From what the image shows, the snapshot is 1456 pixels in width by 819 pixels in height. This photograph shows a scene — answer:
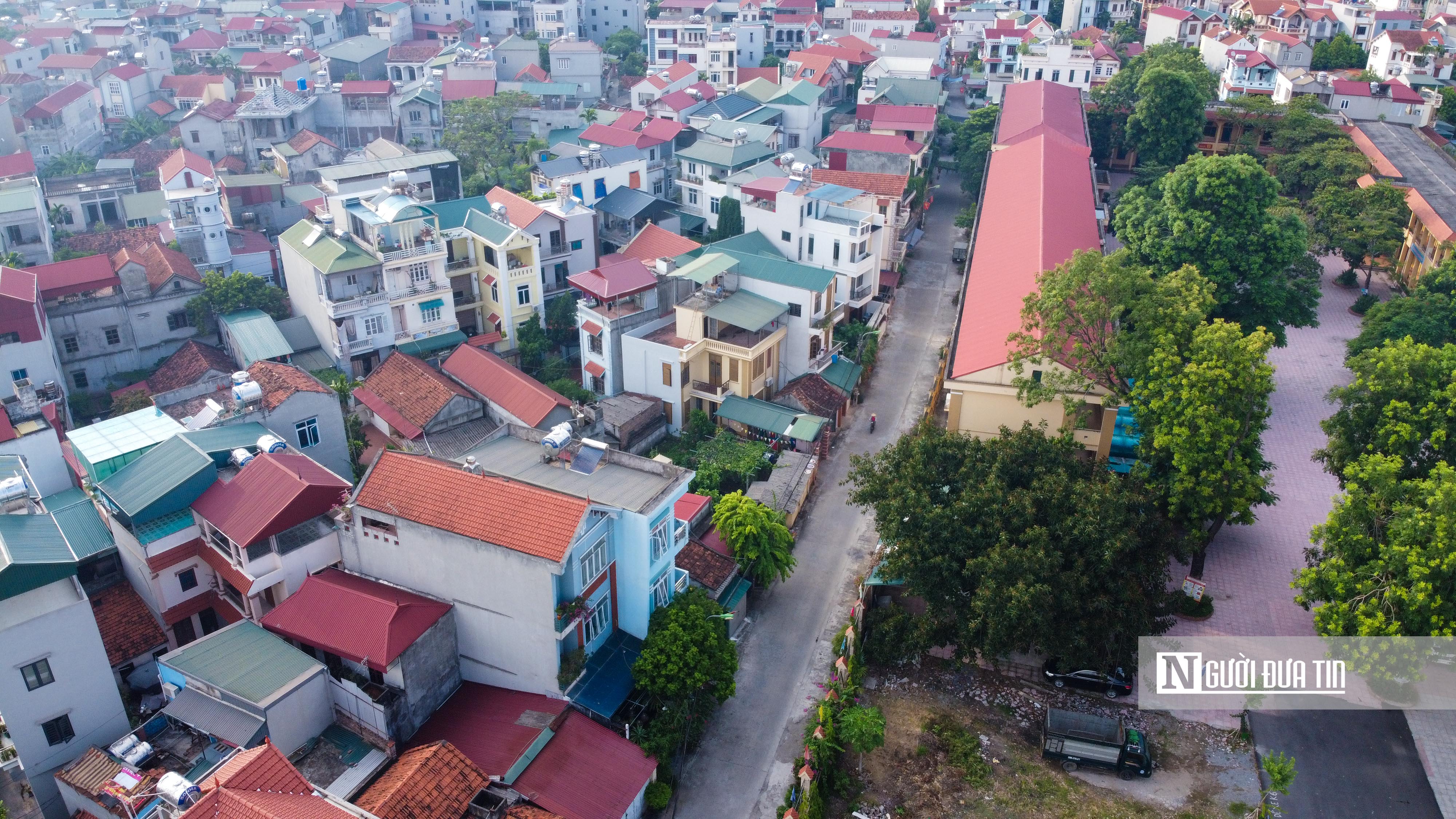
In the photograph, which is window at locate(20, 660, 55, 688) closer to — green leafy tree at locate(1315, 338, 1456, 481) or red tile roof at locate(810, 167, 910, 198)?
green leafy tree at locate(1315, 338, 1456, 481)

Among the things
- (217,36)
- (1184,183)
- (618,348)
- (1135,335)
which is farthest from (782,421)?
(217,36)

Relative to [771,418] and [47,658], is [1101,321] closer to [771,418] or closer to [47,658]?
[771,418]

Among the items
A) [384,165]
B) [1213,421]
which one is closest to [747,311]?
[1213,421]

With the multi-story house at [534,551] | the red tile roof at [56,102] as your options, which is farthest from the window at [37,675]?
the red tile roof at [56,102]

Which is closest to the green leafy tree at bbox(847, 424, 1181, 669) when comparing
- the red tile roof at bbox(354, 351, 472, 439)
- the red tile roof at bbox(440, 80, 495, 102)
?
the red tile roof at bbox(354, 351, 472, 439)

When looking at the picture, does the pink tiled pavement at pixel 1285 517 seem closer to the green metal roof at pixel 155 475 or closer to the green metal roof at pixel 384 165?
the green metal roof at pixel 155 475

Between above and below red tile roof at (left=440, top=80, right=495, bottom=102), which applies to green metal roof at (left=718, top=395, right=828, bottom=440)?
below
